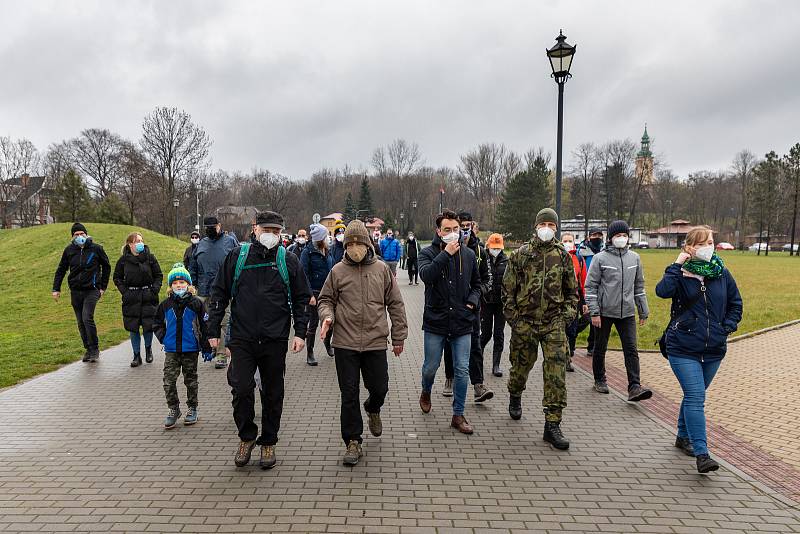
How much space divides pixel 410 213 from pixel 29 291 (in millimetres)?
61070

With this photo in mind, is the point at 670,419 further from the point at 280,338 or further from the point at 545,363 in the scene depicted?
the point at 280,338

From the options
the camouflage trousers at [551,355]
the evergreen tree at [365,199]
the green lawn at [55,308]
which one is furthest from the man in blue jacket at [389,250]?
the evergreen tree at [365,199]

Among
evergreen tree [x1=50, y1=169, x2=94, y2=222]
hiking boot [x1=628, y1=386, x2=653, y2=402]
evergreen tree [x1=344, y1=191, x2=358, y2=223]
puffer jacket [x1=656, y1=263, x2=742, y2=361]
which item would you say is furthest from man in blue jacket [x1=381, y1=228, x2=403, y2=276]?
evergreen tree [x1=344, y1=191, x2=358, y2=223]

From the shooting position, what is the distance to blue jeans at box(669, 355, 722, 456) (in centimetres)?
410

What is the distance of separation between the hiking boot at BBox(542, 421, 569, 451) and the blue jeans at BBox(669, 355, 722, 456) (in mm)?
1022

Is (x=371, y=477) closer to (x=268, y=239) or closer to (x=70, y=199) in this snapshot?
(x=268, y=239)

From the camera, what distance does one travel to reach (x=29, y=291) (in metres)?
17.2

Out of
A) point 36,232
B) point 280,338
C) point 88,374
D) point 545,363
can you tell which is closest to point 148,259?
point 88,374

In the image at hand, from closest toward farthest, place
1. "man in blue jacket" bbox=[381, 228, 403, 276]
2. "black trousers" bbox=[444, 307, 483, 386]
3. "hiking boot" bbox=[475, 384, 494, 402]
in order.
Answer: "black trousers" bbox=[444, 307, 483, 386] → "hiking boot" bbox=[475, 384, 494, 402] → "man in blue jacket" bbox=[381, 228, 403, 276]

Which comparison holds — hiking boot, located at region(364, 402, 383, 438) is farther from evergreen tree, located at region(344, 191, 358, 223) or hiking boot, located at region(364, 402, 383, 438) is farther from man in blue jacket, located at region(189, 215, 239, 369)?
evergreen tree, located at region(344, 191, 358, 223)

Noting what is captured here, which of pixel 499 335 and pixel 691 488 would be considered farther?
pixel 499 335

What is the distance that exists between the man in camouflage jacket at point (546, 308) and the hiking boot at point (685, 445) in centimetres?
103

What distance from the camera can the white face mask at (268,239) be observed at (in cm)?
421

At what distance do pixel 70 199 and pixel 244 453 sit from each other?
56.5 m
